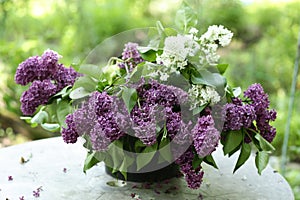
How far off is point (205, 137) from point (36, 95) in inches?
19.0

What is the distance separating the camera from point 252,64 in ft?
12.0

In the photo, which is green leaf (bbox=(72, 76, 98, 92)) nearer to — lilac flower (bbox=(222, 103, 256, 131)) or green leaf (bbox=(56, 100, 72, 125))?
green leaf (bbox=(56, 100, 72, 125))

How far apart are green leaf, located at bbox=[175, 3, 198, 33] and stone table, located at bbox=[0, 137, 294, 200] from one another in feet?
1.42

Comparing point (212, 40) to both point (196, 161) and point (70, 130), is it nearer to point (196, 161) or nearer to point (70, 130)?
point (196, 161)

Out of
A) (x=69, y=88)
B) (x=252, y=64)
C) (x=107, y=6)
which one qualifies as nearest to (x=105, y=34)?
(x=107, y=6)

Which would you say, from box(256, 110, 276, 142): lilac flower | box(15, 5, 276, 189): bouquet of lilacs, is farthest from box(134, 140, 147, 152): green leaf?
box(256, 110, 276, 142): lilac flower

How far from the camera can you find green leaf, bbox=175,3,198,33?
49.2 inches

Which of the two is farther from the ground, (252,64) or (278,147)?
(252,64)

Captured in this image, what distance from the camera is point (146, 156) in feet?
3.59

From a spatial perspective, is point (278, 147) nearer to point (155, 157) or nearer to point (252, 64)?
point (252, 64)

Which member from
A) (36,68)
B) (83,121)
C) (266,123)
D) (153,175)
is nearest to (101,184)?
(153,175)

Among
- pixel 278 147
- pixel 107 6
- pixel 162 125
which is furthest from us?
pixel 107 6

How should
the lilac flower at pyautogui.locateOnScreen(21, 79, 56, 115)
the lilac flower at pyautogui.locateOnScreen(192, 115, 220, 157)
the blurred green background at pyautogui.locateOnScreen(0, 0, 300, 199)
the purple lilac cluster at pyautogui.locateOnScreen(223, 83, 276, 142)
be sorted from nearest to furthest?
1. the lilac flower at pyautogui.locateOnScreen(192, 115, 220, 157)
2. the purple lilac cluster at pyautogui.locateOnScreen(223, 83, 276, 142)
3. the lilac flower at pyautogui.locateOnScreen(21, 79, 56, 115)
4. the blurred green background at pyautogui.locateOnScreen(0, 0, 300, 199)

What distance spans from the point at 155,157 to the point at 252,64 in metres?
2.68
